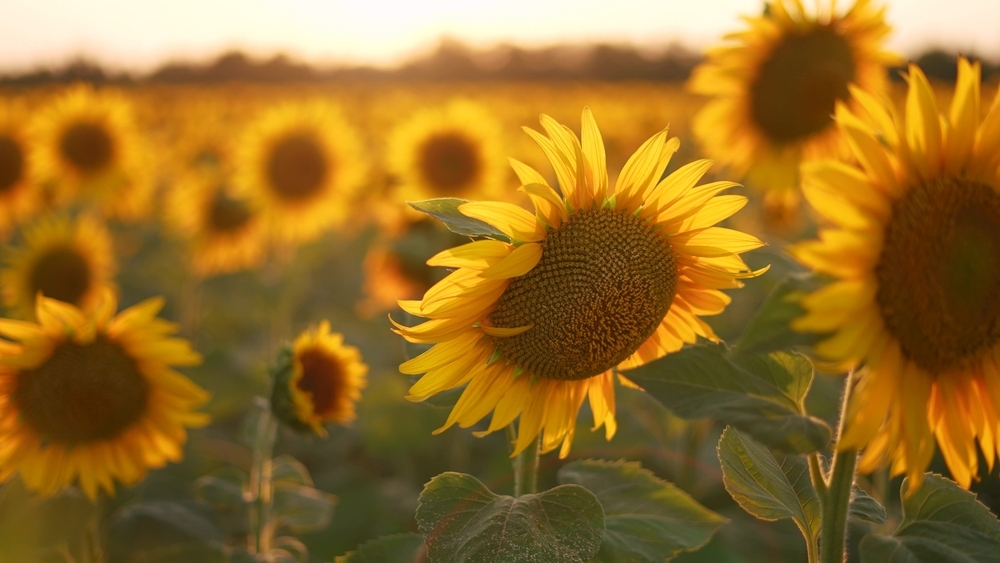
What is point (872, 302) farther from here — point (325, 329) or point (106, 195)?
point (106, 195)

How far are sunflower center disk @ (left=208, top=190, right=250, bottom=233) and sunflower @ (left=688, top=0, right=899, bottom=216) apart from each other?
11.4 feet

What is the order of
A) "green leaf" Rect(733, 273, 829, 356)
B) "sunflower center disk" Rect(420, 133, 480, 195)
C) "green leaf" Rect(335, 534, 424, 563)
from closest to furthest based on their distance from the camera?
"green leaf" Rect(733, 273, 829, 356) < "green leaf" Rect(335, 534, 424, 563) < "sunflower center disk" Rect(420, 133, 480, 195)

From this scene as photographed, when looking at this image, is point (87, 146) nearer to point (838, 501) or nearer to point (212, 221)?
point (212, 221)

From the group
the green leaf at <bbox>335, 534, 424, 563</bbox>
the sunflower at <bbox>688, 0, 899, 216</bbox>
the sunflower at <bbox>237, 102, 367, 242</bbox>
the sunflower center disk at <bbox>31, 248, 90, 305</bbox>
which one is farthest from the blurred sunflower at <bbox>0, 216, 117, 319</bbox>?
the sunflower at <bbox>688, 0, 899, 216</bbox>

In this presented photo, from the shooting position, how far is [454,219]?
1.37m

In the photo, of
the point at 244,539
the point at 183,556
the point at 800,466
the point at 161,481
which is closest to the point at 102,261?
the point at 161,481

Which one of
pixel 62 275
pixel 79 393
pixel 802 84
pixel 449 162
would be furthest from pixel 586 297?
pixel 449 162

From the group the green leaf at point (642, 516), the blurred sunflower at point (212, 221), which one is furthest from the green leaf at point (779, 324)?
the blurred sunflower at point (212, 221)

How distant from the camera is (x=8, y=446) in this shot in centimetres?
233

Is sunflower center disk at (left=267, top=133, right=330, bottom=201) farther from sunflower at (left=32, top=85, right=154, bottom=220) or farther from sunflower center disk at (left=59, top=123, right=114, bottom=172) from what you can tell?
sunflower center disk at (left=59, top=123, right=114, bottom=172)

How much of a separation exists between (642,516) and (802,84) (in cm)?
252

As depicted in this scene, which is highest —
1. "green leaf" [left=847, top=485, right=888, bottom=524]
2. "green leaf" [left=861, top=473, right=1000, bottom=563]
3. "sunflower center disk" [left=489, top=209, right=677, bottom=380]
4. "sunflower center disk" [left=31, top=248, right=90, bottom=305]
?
"sunflower center disk" [left=489, top=209, right=677, bottom=380]

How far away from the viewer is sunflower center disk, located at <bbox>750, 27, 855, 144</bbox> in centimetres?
342

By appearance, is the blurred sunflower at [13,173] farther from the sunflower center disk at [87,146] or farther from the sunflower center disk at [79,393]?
the sunflower center disk at [79,393]
